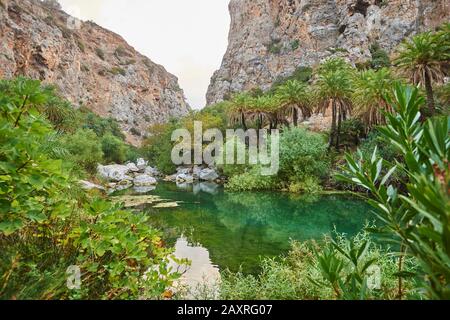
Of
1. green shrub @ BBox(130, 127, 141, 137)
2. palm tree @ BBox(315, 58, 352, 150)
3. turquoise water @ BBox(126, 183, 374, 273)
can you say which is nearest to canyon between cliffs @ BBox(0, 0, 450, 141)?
green shrub @ BBox(130, 127, 141, 137)

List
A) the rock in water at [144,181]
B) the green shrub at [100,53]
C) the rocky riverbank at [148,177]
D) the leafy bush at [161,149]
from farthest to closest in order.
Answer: the green shrub at [100,53]
the leafy bush at [161,149]
the rock in water at [144,181]
the rocky riverbank at [148,177]

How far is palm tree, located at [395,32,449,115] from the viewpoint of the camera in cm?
2369

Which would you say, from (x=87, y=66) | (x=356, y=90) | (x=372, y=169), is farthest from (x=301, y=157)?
(x=87, y=66)

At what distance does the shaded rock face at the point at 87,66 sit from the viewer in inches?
2068

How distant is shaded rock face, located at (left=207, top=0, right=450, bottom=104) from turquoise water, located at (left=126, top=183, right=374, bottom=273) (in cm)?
4309

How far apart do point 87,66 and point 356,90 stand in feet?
210

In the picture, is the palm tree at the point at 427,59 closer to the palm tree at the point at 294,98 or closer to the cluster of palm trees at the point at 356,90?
the cluster of palm trees at the point at 356,90

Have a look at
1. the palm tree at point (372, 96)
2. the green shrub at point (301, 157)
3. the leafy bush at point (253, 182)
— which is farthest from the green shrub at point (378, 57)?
the leafy bush at point (253, 182)

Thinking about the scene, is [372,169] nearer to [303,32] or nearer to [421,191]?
[421,191]

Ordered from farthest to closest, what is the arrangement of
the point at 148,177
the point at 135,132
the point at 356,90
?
1. the point at 135,132
2. the point at 148,177
3. the point at 356,90

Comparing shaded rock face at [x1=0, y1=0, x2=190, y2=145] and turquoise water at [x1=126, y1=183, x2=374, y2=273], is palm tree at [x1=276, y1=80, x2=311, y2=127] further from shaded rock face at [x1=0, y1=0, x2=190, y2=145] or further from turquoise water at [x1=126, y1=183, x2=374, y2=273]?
shaded rock face at [x1=0, y1=0, x2=190, y2=145]

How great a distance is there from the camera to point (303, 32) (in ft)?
235

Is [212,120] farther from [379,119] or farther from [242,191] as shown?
[379,119]

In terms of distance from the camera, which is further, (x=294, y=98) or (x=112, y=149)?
(x=112, y=149)
